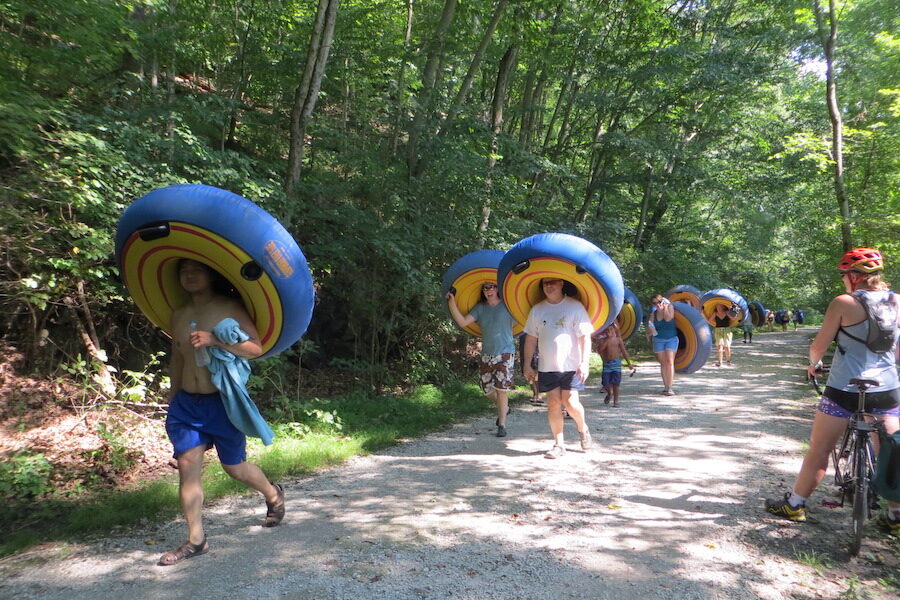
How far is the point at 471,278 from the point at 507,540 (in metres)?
3.96

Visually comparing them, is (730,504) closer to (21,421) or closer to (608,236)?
(21,421)

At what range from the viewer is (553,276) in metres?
5.87

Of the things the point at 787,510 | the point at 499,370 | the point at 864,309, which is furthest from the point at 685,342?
the point at 864,309

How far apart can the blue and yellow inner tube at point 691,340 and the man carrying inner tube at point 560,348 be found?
210 inches

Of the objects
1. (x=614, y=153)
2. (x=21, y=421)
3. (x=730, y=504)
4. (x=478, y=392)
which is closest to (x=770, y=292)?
(x=614, y=153)

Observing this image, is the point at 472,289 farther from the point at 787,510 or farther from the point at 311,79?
the point at 787,510

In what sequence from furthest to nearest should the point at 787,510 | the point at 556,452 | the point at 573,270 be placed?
the point at 556,452 → the point at 573,270 → the point at 787,510

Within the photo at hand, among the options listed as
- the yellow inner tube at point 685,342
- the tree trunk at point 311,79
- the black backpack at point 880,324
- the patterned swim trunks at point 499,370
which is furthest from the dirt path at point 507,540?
the yellow inner tube at point 685,342

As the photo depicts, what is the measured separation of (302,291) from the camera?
3.49 m

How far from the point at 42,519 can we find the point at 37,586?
1.18 meters

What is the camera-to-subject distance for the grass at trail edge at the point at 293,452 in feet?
13.5

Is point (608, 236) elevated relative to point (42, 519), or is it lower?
elevated

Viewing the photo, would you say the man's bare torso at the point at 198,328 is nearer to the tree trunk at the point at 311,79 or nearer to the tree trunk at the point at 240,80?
the tree trunk at the point at 311,79

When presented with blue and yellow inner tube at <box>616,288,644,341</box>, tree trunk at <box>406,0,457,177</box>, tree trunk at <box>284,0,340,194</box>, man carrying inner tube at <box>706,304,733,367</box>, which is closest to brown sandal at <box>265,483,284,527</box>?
tree trunk at <box>284,0,340,194</box>
